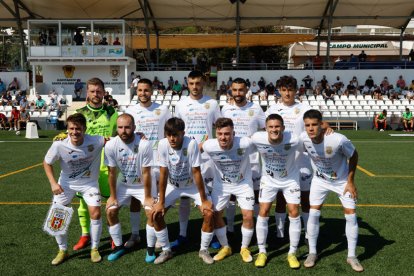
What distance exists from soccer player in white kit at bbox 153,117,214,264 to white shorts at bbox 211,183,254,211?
0.16 meters

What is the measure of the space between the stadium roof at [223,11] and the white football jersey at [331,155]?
1069 inches

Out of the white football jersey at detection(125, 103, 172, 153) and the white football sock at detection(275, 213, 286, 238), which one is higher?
the white football jersey at detection(125, 103, 172, 153)

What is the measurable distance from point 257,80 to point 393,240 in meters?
25.3

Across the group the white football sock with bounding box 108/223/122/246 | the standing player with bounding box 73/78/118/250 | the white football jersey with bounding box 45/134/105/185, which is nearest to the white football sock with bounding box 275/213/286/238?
the white football sock with bounding box 108/223/122/246

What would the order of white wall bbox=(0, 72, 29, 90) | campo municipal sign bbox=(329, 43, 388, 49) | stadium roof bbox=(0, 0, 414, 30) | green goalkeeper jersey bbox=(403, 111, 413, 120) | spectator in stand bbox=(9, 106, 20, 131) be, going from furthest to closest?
campo municipal sign bbox=(329, 43, 388, 49), stadium roof bbox=(0, 0, 414, 30), white wall bbox=(0, 72, 29, 90), spectator in stand bbox=(9, 106, 20, 131), green goalkeeper jersey bbox=(403, 111, 413, 120)

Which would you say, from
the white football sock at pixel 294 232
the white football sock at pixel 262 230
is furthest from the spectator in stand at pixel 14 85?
the white football sock at pixel 294 232

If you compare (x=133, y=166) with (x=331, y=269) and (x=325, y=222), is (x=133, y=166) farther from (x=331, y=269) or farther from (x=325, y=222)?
(x=325, y=222)

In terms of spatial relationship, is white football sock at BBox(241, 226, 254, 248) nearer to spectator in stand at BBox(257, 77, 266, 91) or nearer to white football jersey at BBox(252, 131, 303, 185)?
white football jersey at BBox(252, 131, 303, 185)

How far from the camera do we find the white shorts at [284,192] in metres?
5.15

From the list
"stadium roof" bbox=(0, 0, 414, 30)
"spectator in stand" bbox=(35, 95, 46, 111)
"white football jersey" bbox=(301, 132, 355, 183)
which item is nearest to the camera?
"white football jersey" bbox=(301, 132, 355, 183)

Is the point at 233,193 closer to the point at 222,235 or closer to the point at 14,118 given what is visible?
the point at 222,235

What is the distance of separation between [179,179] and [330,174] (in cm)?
182

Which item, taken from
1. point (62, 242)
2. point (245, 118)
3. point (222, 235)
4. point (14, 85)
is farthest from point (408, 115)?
point (14, 85)

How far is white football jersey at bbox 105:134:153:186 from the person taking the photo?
517cm
